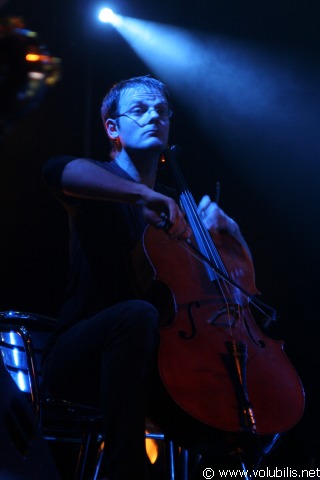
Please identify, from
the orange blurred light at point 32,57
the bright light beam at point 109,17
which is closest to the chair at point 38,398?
the orange blurred light at point 32,57

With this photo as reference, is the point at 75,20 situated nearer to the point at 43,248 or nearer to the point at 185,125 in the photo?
the point at 185,125

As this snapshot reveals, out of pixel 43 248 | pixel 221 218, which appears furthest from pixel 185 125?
pixel 221 218

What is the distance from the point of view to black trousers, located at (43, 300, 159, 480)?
143cm

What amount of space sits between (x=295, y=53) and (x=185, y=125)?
81 centimetres

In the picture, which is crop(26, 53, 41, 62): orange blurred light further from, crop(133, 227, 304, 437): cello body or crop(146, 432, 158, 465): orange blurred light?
crop(146, 432, 158, 465): orange blurred light

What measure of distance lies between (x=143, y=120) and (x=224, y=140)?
145cm

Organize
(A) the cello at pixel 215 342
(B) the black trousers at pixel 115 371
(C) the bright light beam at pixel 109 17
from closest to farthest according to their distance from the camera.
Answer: (B) the black trousers at pixel 115 371
(A) the cello at pixel 215 342
(C) the bright light beam at pixel 109 17

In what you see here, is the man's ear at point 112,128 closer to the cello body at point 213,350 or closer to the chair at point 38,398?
the cello body at point 213,350

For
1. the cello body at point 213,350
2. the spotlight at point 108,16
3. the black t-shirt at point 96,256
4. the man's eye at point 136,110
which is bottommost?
the cello body at point 213,350

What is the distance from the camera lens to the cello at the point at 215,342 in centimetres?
161

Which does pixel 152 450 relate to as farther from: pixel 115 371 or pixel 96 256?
pixel 115 371

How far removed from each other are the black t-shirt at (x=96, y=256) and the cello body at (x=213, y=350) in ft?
0.23

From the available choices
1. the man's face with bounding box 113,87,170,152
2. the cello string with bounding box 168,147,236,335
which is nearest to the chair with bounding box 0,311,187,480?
the cello string with bounding box 168,147,236,335

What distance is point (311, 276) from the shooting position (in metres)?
3.42
